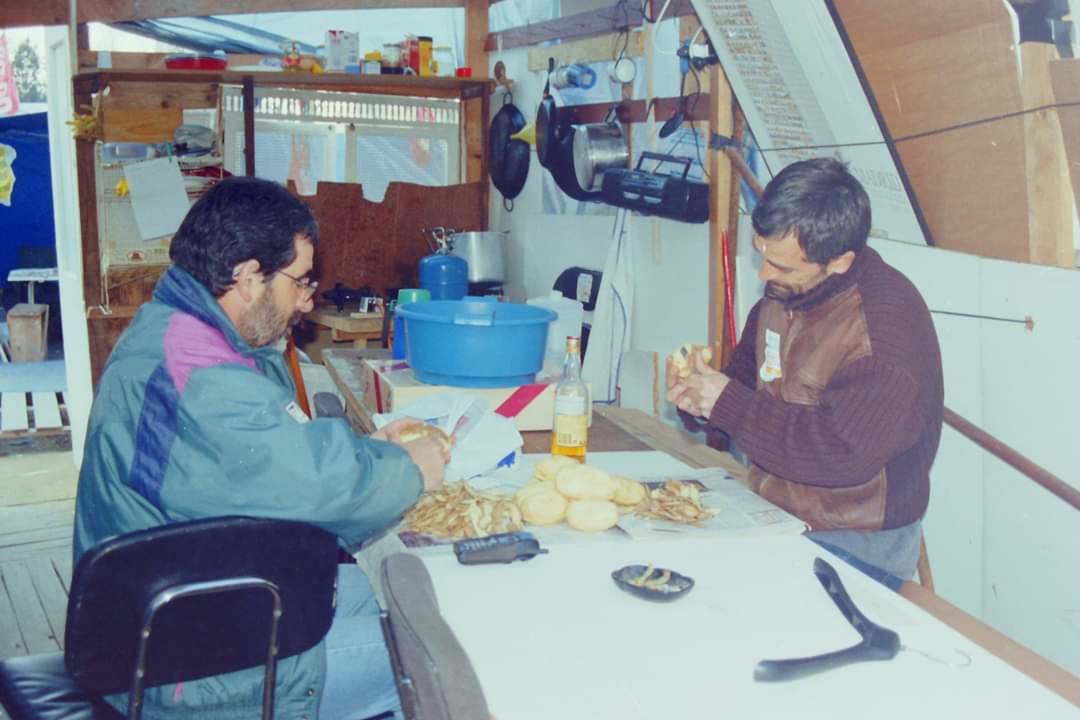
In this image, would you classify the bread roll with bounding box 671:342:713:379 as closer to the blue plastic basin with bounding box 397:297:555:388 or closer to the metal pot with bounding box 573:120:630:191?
the blue plastic basin with bounding box 397:297:555:388

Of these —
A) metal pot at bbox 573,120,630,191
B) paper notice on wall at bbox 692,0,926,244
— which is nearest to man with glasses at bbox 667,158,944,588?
paper notice on wall at bbox 692,0,926,244

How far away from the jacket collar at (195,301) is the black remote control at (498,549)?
51 cm

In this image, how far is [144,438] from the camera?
1626mm

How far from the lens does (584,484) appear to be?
6.22ft

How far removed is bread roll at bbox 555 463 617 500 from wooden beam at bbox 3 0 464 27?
3948mm

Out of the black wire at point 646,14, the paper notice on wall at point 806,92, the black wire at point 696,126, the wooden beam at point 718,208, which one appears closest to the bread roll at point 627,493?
the paper notice on wall at point 806,92

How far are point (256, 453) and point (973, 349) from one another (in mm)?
1727

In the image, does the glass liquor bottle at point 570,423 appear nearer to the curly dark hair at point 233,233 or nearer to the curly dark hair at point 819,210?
the curly dark hair at point 819,210

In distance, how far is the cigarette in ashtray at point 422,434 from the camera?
1999 millimetres

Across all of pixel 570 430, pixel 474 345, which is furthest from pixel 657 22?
pixel 570 430

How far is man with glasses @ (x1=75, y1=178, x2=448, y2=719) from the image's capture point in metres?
1.62

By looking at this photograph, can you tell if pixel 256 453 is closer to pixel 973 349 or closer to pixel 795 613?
pixel 795 613

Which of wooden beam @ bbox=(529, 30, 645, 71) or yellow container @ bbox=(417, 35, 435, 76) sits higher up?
yellow container @ bbox=(417, 35, 435, 76)

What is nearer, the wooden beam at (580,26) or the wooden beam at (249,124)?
the wooden beam at (580,26)
